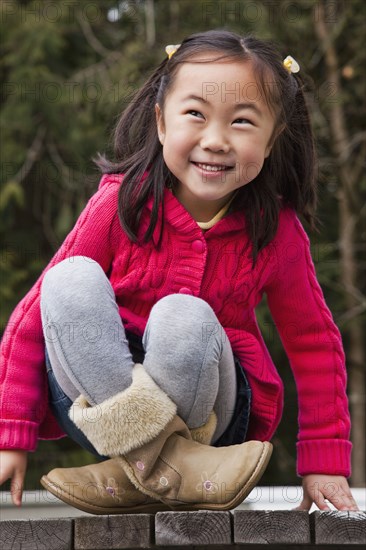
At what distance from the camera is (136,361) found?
2.09 m

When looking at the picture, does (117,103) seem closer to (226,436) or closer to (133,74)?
(133,74)

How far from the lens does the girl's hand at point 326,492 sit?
2.10m

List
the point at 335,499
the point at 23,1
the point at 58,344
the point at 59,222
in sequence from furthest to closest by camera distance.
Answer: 1. the point at 23,1
2. the point at 59,222
3. the point at 335,499
4. the point at 58,344

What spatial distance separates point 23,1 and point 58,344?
5.35 metres

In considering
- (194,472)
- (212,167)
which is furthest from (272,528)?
(212,167)

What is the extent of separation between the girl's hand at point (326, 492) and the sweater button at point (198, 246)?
560 millimetres

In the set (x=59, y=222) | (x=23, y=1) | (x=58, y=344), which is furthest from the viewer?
(x=23, y=1)

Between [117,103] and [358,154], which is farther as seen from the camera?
[358,154]

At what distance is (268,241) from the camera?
220cm

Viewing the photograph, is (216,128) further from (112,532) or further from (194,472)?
(112,532)

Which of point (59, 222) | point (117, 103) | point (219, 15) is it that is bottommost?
point (59, 222)

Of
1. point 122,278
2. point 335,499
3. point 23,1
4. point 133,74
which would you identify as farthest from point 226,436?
point 23,1

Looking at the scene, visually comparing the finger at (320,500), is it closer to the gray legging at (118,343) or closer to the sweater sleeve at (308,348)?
the sweater sleeve at (308,348)

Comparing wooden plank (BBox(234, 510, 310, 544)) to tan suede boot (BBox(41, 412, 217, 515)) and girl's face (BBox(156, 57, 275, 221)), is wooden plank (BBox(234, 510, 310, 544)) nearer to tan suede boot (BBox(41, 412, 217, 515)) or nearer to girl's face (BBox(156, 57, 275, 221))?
tan suede boot (BBox(41, 412, 217, 515))
